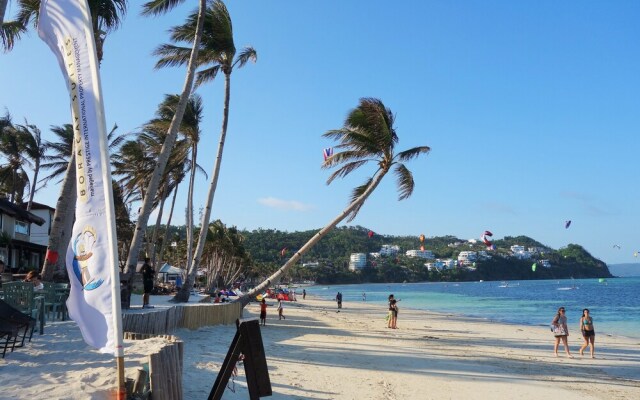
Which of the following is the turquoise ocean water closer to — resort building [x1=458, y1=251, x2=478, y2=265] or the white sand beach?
the white sand beach

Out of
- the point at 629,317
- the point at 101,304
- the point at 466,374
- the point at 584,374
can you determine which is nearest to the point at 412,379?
the point at 466,374

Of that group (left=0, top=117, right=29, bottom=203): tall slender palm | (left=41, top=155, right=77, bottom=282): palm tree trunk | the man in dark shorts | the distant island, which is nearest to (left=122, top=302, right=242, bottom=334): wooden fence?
the man in dark shorts

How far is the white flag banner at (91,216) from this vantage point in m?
4.51

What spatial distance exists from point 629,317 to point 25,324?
3730 centimetres

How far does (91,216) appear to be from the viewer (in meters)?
4.56

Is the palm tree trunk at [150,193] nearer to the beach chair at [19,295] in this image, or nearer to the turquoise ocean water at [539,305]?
the beach chair at [19,295]

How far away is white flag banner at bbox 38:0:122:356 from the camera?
4.51 m

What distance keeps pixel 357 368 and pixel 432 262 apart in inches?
6078

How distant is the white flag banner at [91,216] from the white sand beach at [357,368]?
37.0 inches

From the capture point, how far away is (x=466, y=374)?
10.8 meters

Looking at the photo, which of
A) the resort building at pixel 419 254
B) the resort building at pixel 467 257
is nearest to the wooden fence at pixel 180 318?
the resort building at pixel 467 257

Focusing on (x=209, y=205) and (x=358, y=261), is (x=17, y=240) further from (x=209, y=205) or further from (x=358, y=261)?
(x=358, y=261)

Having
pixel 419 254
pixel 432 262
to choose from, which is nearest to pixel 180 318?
pixel 432 262

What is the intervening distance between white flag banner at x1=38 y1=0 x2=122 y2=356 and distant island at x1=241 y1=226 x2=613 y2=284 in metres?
134
